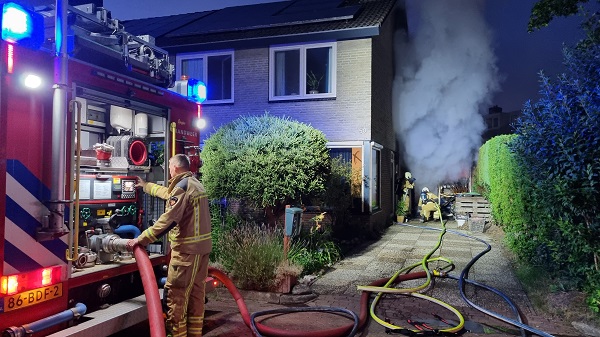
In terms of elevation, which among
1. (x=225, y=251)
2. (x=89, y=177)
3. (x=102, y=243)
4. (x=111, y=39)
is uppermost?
(x=111, y=39)

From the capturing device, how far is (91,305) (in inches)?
151

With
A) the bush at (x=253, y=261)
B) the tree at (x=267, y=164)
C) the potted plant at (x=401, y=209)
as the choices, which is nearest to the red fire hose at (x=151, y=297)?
the bush at (x=253, y=261)

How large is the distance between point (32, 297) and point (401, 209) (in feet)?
45.3

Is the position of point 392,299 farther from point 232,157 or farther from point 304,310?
point 232,157

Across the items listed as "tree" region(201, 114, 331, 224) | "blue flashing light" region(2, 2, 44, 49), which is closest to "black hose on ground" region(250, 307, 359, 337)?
"blue flashing light" region(2, 2, 44, 49)

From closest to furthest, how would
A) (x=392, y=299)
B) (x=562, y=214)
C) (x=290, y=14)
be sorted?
(x=562, y=214) < (x=392, y=299) < (x=290, y=14)

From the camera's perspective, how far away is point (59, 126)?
3236mm

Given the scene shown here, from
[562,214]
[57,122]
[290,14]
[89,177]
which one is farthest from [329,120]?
[57,122]

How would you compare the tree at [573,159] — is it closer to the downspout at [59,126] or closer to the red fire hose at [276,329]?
the red fire hose at [276,329]

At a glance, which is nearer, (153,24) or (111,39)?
(111,39)

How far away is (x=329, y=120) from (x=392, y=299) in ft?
23.4

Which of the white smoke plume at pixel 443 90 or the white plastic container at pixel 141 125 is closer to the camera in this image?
the white plastic container at pixel 141 125

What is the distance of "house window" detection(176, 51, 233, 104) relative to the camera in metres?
13.9

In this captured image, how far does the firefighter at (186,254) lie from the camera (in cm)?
407
